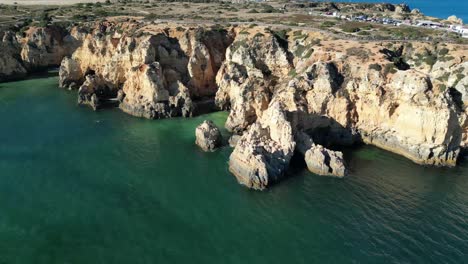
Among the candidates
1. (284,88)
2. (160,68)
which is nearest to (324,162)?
(284,88)

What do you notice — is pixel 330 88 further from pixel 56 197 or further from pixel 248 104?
pixel 56 197

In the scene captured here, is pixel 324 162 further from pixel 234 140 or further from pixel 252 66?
pixel 252 66

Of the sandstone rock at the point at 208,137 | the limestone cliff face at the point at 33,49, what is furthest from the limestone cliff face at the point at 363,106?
the limestone cliff face at the point at 33,49

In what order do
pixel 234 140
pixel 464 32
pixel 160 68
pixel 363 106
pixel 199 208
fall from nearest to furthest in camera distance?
pixel 199 208, pixel 234 140, pixel 363 106, pixel 160 68, pixel 464 32

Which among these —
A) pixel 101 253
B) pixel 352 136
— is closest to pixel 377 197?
pixel 352 136

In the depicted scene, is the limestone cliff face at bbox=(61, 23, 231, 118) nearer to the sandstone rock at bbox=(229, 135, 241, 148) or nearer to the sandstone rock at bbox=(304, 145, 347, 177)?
the sandstone rock at bbox=(229, 135, 241, 148)

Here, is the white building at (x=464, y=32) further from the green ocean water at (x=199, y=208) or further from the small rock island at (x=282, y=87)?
the green ocean water at (x=199, y=208)

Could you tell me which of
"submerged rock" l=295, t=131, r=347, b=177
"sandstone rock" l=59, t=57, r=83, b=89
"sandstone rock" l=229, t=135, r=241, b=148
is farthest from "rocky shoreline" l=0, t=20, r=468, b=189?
"sandstone rock" l=229, t=135, r=241, b=148
